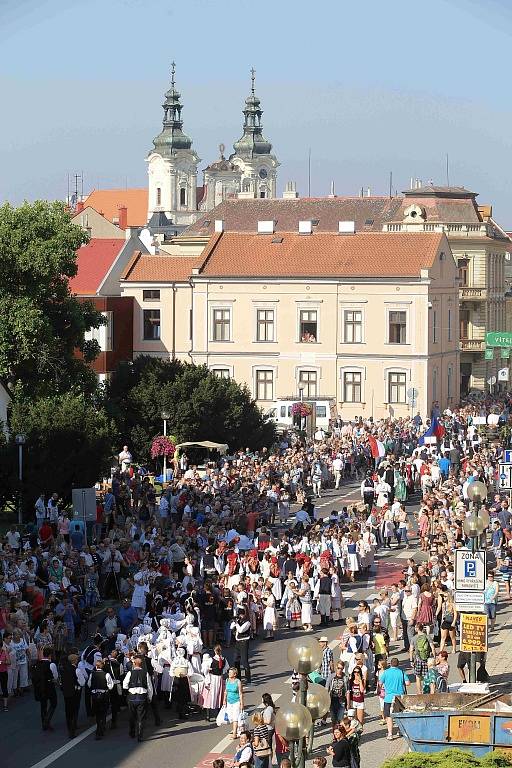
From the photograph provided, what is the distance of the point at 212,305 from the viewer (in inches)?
2798

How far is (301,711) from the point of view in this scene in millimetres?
13836

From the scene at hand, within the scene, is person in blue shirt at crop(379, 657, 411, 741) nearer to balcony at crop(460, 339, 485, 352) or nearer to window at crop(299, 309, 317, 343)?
window at crop(299, 309, 317, 343)

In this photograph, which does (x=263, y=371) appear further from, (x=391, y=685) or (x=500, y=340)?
(x=391, y=685)

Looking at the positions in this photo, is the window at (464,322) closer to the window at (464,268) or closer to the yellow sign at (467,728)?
the window at (464,268)

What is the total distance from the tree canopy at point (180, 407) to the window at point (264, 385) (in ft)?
46.6

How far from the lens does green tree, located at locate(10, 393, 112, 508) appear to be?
129 ft

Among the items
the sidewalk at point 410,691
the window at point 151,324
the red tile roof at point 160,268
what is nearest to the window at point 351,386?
the red tile roof at point 160,268

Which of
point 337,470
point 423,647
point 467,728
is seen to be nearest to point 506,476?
point 423,647

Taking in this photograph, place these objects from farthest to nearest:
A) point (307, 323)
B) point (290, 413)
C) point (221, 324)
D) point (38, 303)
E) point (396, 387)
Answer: point (221, 324) → point (307, 323) → point (396, 387) → point (290, 413) → point (38, 303)

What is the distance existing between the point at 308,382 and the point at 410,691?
152ft

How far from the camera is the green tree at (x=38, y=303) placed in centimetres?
4891

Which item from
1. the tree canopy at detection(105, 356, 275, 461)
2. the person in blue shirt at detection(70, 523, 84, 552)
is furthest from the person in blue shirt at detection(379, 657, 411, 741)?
the tree canopy at detection(105, 356, 275, 461)

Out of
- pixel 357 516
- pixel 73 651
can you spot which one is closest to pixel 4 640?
pixel 73 651

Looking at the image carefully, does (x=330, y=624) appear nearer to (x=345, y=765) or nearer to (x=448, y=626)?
(x=448, y=626)
